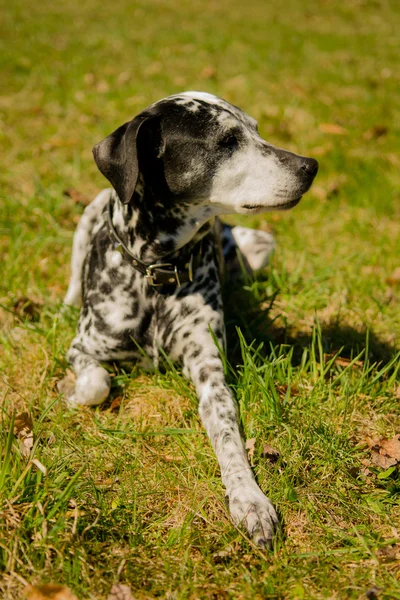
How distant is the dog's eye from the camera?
3.01 meters

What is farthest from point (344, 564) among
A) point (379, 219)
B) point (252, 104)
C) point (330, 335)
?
point (252, 104)

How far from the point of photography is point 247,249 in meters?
4.50

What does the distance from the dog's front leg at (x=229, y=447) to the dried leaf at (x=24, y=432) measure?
87cm

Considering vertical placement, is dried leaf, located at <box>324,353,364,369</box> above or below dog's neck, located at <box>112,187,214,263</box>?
below

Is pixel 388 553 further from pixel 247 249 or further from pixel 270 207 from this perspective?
pixel 247 249

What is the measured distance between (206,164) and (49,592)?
2.03 metres

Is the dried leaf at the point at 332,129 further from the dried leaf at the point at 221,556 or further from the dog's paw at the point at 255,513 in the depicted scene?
the dried leaf at the point at 221,556

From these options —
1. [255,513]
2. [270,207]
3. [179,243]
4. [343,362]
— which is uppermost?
[270,207]

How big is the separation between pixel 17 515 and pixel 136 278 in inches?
57.8

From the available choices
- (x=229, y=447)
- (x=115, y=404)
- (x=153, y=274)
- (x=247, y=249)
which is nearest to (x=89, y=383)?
(x=115, y=404)

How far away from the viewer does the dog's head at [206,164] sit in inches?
117

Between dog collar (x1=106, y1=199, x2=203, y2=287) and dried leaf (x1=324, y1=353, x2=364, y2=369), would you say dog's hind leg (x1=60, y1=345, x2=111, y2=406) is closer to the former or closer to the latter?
dog collar (x1=106, y1=199, x2=203, y2=287)

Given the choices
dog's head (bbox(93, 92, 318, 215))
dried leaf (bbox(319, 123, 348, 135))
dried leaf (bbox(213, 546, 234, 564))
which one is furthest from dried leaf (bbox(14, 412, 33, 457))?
dried leaf (bbox(319, 123, 348, 135))

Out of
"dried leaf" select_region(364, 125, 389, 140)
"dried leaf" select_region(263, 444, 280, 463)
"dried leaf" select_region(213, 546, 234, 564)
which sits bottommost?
"dried leaf" select_region(213, 546, 234, 564)
